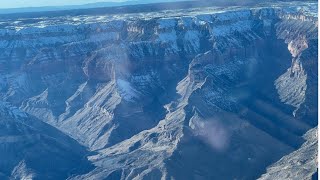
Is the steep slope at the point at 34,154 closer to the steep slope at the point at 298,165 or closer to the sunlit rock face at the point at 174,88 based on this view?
the sunlit rock face at the point at 174,88

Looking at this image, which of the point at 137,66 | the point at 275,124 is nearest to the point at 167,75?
the point at 137,66

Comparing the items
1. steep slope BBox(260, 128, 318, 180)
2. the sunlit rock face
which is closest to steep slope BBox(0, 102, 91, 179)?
the sunlit rock face

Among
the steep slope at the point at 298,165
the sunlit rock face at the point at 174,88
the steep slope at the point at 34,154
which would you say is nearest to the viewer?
the steep slope at the point at 298,165

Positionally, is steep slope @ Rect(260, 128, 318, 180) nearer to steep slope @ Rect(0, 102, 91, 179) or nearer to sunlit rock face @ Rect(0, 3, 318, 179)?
sunlit rock face @ Rect(0, 3, 318, 179)

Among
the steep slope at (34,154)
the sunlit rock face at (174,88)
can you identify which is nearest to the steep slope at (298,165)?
the sunlit rock face at (174,88)

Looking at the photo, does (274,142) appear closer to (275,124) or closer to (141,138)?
(275,124)

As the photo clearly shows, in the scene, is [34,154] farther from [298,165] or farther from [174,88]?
[298,165]
